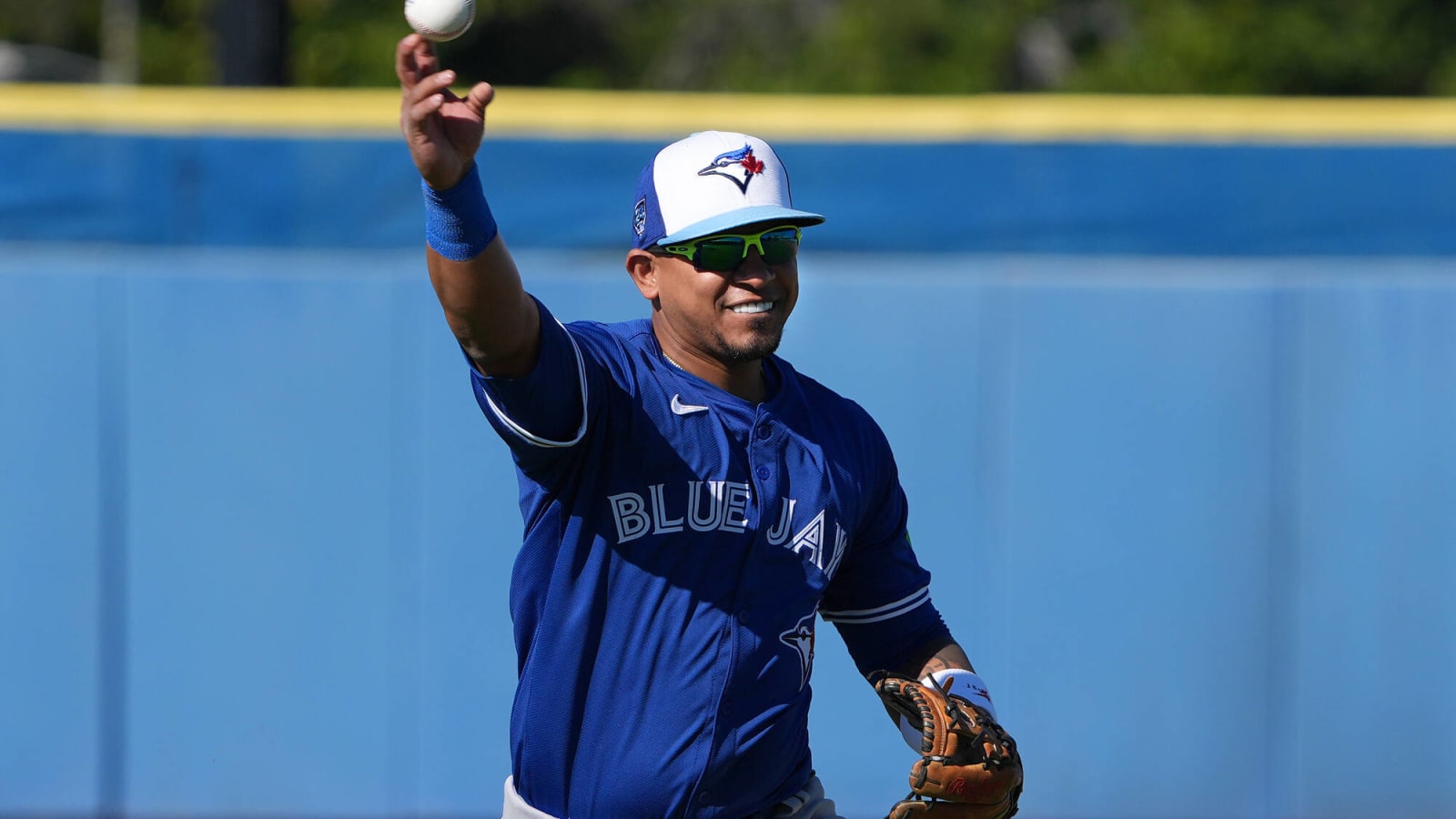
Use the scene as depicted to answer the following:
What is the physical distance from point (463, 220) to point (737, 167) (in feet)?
1.98

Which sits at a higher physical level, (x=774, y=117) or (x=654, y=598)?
(x=774, y=117)

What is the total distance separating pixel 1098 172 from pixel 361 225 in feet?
8.24

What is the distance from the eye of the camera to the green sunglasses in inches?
96.3

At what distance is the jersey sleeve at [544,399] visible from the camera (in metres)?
2.15

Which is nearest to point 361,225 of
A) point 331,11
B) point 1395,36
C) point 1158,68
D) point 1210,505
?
point 1210,505

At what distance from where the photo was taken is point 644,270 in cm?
259

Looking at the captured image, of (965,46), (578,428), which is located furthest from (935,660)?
(965,46)

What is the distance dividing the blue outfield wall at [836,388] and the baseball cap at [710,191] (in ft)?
8.60

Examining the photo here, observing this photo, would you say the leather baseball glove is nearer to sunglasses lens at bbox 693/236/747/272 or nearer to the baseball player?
the baseball player

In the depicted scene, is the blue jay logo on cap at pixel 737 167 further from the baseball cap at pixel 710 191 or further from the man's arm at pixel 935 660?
the man's arm at pixel 935 660

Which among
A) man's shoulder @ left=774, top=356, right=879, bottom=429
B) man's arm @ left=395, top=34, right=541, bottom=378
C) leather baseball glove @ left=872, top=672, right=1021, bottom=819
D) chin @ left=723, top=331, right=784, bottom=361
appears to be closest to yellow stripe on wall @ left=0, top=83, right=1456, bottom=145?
man's shoulder @ left=774, top=356, right=879, bottom=429

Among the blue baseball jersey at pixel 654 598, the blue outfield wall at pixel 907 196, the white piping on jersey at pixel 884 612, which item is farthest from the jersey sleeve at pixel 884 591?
the blue outfield wall at pixel 907 196

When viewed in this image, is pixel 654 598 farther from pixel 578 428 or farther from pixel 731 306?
pixel 731 306

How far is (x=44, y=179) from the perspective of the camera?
5.11m
